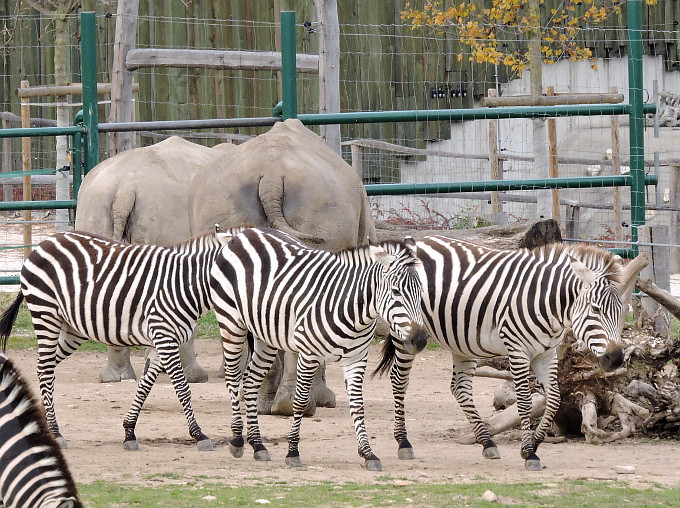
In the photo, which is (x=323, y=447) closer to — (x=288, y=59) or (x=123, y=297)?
(x=123, y=297)

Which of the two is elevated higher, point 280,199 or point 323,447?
point 280,199

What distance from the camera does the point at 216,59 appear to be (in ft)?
38.9

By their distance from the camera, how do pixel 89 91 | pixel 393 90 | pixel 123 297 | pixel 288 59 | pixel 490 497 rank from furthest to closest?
1. pixel 393 90
2. pixel 288 59
3. pixel 89 91
4. pixel 123 297
5. pixel 490 497

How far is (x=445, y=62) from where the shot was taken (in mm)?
18062

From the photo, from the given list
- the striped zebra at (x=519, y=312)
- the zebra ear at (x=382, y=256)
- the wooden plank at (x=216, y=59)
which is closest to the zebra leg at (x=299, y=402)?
the striped zebra at (x=519, y=312)

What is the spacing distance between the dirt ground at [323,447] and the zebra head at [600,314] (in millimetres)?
679

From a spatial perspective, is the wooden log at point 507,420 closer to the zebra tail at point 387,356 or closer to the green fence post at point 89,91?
the zebra tail at point 387,356

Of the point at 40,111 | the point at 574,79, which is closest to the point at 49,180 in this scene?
the point at 40,111

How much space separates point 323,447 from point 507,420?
4.13 feet

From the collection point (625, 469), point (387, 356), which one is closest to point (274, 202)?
point (387, 356)

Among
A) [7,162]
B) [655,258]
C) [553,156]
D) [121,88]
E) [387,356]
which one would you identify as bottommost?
[387,356]

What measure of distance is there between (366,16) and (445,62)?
140cm

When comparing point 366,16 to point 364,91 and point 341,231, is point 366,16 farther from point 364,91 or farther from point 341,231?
point 341,231

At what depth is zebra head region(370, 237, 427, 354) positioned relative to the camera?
6.86m
